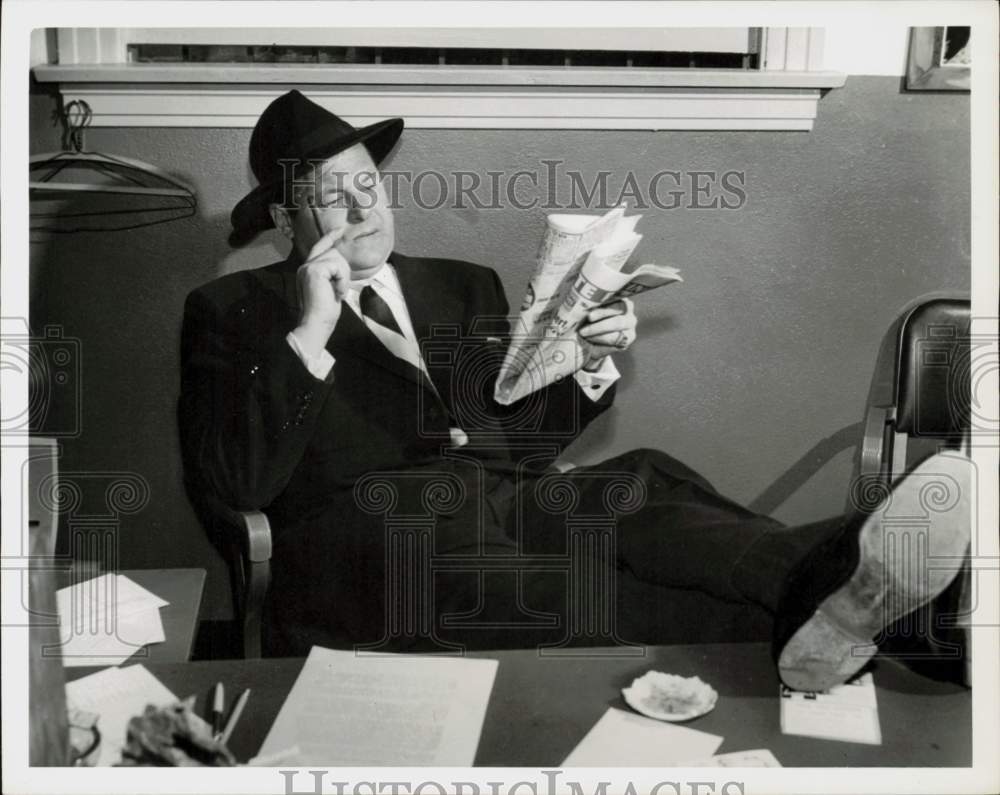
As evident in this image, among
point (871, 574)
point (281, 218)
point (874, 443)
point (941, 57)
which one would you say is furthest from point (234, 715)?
point (941, 57)

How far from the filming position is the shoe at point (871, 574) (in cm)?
153

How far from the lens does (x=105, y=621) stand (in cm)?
160

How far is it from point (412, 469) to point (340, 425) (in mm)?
144

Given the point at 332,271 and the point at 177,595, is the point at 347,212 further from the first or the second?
the point at 177,595

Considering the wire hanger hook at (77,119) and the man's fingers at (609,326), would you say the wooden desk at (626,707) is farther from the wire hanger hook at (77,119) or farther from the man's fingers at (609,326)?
the wire hanger hook at (77,119)

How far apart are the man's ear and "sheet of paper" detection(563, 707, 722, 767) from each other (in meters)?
0.96

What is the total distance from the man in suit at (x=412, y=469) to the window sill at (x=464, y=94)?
0.36ft

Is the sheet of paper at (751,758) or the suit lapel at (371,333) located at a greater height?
the suit lapel at (371,333)

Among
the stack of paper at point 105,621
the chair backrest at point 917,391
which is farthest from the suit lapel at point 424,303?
the chair backrest at point 917,391

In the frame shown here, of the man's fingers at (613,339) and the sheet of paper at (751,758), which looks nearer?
the sheet of paper at (751,758)

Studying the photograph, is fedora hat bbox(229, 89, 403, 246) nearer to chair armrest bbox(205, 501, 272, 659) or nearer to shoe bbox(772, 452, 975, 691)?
chair armrest bbox(205, 501, 272, 659)

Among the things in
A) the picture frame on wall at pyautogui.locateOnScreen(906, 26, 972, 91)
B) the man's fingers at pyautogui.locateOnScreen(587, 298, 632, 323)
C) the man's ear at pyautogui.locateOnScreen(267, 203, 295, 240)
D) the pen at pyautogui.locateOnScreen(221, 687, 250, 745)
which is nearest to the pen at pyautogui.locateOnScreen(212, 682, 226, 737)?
the pen at pyautogui.locateOnScreen(221, 687, 250, 745)

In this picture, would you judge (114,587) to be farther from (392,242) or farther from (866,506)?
(866,506)

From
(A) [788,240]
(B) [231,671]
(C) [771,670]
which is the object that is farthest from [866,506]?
(B) [231,671]
